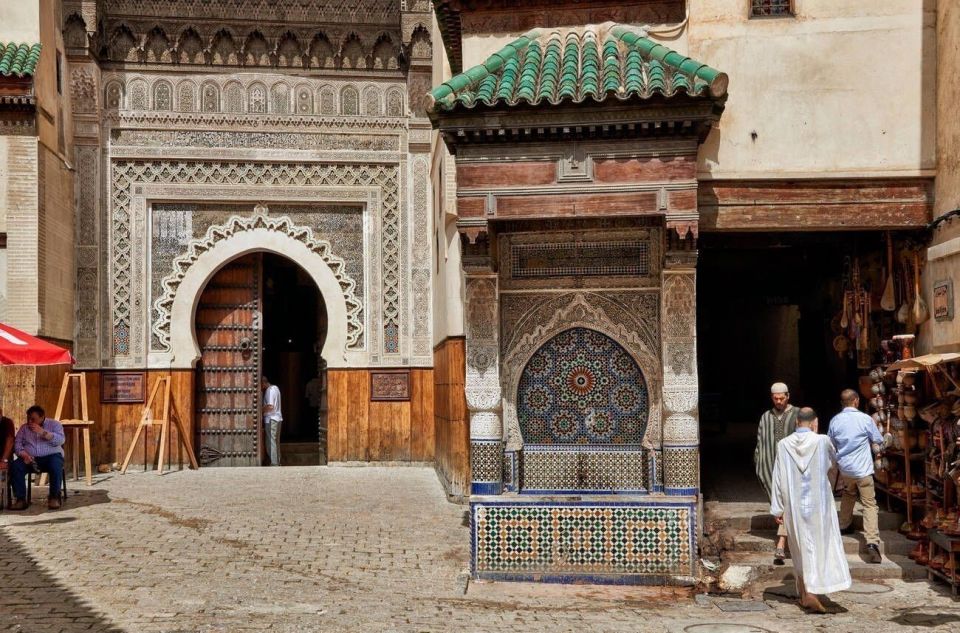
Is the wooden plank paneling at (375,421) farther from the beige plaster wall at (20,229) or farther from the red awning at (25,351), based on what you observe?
the red awning at (25,351)

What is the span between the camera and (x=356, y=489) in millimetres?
10766

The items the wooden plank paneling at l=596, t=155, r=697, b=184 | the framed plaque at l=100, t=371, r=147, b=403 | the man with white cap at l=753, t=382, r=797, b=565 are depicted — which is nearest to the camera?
the wooden plank paneling at l=596, t=155, r=697, b=184

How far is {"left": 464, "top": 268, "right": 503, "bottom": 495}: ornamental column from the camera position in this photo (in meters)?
7.23

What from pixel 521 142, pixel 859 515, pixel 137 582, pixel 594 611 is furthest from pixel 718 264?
pixel 137 582

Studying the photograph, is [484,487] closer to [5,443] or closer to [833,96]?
[833,96]

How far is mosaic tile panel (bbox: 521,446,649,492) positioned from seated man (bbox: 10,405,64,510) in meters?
4.60

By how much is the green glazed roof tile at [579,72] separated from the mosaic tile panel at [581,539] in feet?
9.16

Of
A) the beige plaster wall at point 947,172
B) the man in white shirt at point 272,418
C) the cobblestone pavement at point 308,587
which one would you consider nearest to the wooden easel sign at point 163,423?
the man in white shirt at point 272,418

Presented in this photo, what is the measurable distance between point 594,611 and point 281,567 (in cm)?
223

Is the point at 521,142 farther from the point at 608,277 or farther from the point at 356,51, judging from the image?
the point at 356,51

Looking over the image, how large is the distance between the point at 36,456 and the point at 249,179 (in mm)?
4586

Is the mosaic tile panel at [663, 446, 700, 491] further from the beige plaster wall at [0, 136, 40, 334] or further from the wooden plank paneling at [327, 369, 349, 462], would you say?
the beige plaster wall at [0, 136, 40, 334]

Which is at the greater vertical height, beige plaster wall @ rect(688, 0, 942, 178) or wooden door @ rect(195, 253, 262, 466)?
beige plaster wall @ rect(688, 0, 942, 178)

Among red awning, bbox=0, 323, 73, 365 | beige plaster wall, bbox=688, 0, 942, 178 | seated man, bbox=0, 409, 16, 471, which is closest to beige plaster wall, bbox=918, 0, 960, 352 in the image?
beige plaster wall, bbox=688, 0, 942, 178
